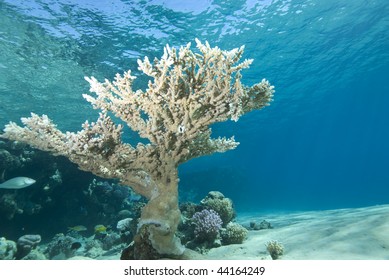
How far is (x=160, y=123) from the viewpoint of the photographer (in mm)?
4477

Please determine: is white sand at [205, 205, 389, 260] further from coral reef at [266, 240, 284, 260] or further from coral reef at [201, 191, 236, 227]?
coral reef at [201, 191, 236, 227]

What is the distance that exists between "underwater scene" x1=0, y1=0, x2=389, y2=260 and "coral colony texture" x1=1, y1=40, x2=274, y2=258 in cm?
2

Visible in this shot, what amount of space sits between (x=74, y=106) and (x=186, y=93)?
26.9m

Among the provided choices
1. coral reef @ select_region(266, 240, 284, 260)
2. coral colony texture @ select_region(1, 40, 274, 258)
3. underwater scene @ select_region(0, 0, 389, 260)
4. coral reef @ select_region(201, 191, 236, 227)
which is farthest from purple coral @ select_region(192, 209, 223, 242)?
coral colony texture @ select_region(1, 40, 274, 258)

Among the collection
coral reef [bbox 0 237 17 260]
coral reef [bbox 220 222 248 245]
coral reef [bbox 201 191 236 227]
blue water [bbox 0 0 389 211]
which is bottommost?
coral reef [bbox 0 237 17 260]

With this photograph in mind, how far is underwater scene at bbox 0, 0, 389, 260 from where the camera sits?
14.2 feet

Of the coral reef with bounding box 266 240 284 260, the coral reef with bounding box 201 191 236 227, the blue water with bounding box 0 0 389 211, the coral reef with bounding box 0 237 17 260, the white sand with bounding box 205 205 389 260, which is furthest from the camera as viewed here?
the blue water with bounding box 0 0 389 211

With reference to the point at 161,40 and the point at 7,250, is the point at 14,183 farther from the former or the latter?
the point at 161,40

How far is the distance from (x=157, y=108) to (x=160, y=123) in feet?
1.18

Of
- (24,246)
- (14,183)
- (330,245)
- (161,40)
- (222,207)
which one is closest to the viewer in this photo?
(330,245)

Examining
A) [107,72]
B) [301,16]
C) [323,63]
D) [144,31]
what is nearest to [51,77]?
[107,72]

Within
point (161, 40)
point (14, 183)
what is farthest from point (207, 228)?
point (161, 40)

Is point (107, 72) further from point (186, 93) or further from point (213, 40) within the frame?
point (186, 93)

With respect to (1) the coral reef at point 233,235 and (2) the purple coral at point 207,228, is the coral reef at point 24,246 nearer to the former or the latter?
(2) the purple coral at point 207,228
